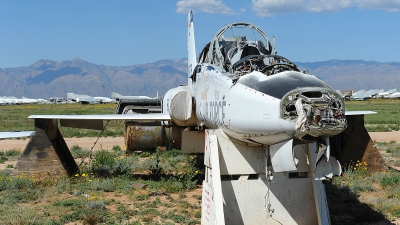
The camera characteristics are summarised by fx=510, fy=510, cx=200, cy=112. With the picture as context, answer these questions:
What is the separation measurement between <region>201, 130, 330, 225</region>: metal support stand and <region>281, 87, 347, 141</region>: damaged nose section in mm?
2149

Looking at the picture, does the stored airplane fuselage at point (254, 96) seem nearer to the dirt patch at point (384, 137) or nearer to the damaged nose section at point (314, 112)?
the damaged nose section at point (314, 112)

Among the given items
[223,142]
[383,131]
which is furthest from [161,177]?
[383,131]

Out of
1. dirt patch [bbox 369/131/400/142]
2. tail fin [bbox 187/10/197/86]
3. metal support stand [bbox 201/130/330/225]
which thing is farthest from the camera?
dirt patch [bbox 369/131/400/142]

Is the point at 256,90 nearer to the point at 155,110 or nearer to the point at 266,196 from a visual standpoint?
the point at 266,196

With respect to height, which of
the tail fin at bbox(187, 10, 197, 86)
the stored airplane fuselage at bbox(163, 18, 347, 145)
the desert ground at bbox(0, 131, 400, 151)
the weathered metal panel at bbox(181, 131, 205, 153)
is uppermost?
the tail fin at bbox(187, 10, 197, 86)

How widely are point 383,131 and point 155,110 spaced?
16.1 m

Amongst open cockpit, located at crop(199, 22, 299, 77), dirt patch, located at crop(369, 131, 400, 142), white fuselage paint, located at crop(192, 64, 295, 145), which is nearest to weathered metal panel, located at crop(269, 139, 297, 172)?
white fuselage paint, located at crop(192, 64, 295, 145)

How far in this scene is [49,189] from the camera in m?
11.9

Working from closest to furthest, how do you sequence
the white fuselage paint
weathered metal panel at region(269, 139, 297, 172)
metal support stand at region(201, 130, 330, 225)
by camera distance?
the white fuselage paint → weathered metal panel at region(269, 139, 297, 172) → metal support stand at region(201, 130, 330, 225)

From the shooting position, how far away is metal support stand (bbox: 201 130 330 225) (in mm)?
8289

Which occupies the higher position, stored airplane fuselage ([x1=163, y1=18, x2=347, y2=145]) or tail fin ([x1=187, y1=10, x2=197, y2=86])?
tail fin ([x1=187, y1=10, x2=197, y2=86])

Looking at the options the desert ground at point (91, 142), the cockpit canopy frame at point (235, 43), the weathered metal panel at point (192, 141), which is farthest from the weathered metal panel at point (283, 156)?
the desert ground at point (91, 142)

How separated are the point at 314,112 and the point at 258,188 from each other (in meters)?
2.89

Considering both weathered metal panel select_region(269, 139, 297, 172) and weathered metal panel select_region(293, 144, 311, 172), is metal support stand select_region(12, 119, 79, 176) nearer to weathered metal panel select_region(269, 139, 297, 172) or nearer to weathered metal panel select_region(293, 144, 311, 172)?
weathered metal panel select_region(293, 144, 311, 172)
